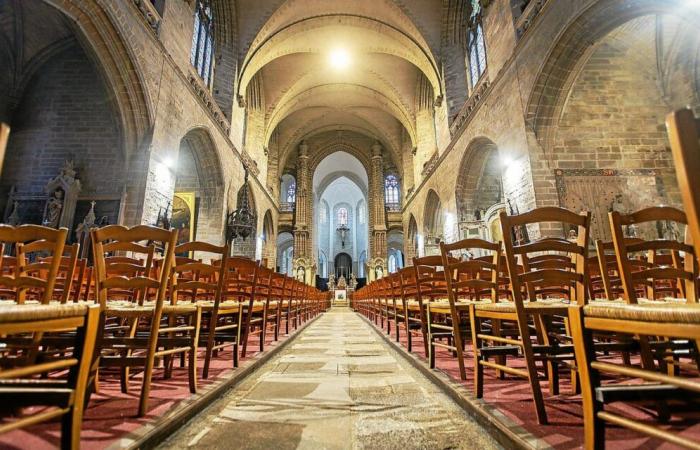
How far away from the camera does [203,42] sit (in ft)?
30.8

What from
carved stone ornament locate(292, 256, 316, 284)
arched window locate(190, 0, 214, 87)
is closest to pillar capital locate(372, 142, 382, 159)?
carved stone ornament locate(292, 256, 316, 284)

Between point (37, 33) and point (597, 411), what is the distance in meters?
10.7

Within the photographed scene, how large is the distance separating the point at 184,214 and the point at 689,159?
982cm

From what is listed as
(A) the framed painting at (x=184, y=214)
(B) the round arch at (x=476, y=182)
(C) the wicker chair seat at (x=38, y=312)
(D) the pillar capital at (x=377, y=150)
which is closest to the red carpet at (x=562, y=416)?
(C) the wicker chair seat at (x=38, y=312)

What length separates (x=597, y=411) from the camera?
3.55ft

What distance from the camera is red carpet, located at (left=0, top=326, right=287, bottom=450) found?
1.25 meters

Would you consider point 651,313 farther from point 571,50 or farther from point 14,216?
point 14,216

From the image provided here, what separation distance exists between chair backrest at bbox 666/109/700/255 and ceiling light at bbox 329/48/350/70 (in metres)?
14.1

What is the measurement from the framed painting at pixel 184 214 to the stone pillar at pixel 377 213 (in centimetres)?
1122

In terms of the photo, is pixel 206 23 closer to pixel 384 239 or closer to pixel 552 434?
pixel 552 434

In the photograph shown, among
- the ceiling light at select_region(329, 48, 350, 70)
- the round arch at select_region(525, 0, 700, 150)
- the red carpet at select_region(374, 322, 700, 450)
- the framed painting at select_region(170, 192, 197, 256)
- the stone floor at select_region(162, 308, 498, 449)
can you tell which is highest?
the ceiling light at select_region(329, 48, 350, 70)

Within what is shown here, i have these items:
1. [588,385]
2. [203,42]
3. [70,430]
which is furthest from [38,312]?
[203,42]

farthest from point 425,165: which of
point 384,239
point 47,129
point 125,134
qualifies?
point 47,129

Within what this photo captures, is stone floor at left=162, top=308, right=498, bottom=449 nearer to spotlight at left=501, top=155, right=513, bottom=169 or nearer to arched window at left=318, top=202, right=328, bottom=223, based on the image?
spotlight at left=501, top=155, right=513, bottom=169
